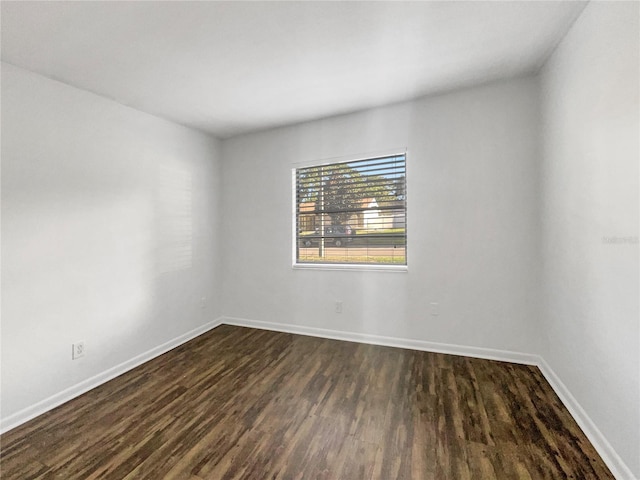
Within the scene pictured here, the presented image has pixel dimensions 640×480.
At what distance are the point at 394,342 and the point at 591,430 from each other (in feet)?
5.36

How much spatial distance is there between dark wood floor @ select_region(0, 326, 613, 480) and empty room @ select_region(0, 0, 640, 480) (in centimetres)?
2

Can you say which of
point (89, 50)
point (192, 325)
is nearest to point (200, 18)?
point (89, 50)

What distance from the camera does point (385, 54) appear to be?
2.12 meters

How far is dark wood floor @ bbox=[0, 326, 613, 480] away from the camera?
5.11 ft

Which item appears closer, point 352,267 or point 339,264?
point 352,267

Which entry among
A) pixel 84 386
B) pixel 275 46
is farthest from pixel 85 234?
pixel 275 46

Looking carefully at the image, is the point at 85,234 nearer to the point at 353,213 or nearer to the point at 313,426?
the point at 313,426

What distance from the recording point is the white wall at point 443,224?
2.65 m

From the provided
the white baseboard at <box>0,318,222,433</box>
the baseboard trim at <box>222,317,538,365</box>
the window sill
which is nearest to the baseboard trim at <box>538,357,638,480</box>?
the baseboard trim at <box>222,317,538,365</box>

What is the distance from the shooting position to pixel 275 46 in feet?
6.55

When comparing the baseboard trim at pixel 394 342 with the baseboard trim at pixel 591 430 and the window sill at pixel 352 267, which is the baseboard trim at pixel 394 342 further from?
the window sill at pixel 352 267

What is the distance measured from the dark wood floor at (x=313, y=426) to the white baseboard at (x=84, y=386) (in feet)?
0.25

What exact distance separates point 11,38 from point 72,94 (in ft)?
1.97

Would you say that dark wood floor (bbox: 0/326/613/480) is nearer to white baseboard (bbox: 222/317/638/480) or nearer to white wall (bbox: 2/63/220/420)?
white baseboard (bbox: 222/317/638/480)
